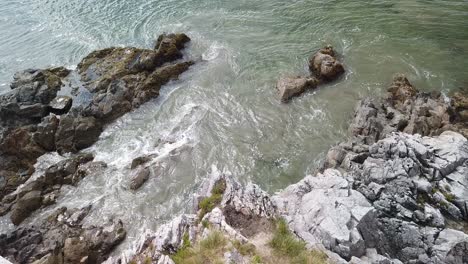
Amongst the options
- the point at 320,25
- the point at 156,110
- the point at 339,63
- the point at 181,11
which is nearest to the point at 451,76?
the point at 339,63

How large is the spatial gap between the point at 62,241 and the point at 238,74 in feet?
54.4

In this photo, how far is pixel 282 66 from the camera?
2839 centimetres

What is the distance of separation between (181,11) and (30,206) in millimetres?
24119

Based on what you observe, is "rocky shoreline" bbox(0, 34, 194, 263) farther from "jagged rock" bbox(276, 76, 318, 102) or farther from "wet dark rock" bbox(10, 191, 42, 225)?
"jagged rock" bbox(276, 76, 318, 102)

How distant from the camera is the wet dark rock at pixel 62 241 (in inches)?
710

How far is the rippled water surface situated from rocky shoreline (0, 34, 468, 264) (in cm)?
116

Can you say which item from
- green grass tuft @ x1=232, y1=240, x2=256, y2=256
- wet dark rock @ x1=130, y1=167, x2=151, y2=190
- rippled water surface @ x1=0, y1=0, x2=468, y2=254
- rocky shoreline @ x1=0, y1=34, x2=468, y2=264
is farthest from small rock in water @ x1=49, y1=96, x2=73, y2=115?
green grass tuft @ x1=232, y1=240, x2=256, y2=256

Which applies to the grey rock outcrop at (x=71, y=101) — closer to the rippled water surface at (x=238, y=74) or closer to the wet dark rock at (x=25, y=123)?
the wet dark rock at (x=25, y=123)

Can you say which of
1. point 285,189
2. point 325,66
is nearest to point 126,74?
point 325,66

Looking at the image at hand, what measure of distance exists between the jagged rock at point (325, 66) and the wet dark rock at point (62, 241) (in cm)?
1672

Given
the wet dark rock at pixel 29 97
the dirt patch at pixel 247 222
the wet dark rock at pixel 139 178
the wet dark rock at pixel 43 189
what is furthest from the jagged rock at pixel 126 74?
the dirt patch at pixel 247 222

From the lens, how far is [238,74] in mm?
28422

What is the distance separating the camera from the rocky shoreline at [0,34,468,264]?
1405cm

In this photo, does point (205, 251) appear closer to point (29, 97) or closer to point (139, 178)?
point (139, 178)
